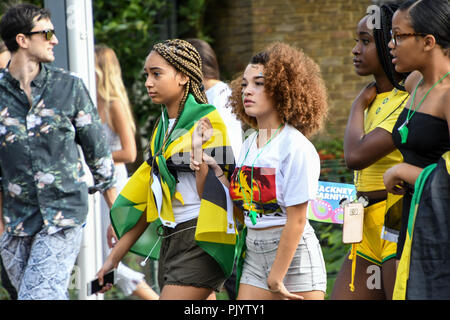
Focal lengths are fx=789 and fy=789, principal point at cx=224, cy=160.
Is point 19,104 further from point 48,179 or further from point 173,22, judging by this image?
point 173,22

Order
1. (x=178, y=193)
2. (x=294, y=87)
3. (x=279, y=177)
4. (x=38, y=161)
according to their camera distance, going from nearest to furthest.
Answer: (x=279, y=177) < (x=294, y=87) < (x=178, y=193) < (x=38, y=161)

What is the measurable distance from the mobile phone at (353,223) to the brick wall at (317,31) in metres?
6.12

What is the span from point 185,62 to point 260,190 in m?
0.91

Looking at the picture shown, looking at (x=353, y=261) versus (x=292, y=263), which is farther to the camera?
(x=353, y=261)

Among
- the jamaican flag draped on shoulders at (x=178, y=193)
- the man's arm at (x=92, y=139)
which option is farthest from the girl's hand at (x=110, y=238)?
the jamaican flag draped on shoulders at (x=178, y=193)

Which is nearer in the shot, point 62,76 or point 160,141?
point 160,141

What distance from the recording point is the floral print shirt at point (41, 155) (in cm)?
455

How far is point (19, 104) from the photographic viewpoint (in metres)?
4.59

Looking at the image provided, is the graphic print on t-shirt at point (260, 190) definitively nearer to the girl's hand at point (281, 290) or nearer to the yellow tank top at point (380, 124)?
the girl's hand at point (281, 290)

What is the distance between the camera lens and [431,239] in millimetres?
3107

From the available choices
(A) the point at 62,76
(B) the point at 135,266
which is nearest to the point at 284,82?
(A) the point at 62,76

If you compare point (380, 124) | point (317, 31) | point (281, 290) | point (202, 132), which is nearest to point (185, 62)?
point (202, 132)

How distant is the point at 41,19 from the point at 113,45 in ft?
17.6

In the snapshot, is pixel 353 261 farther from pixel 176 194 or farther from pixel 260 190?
pixel 176 194
